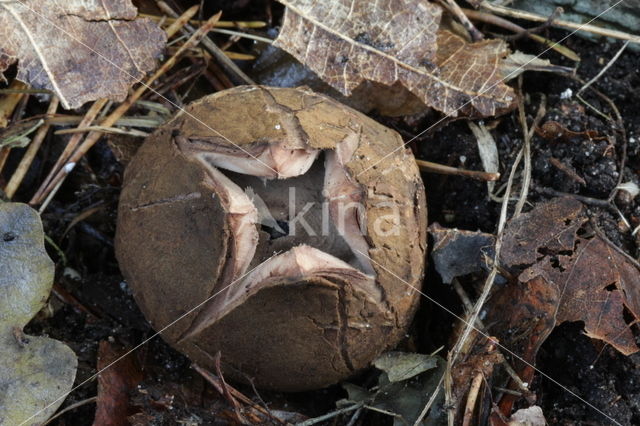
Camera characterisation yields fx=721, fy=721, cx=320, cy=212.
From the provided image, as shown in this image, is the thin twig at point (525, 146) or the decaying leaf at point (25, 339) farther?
the thin twig at point (525, 146)

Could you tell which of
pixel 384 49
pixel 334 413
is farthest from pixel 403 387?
pixel 384 49

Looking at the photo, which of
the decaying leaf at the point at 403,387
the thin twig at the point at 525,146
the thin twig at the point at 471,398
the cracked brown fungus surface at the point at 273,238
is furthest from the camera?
the thin twig at the point at 525,146

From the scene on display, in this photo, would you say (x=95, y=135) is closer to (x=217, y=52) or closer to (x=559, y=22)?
(x=217, y=52)

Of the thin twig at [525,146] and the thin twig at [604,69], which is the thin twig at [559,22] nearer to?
the thin twig at [604,69]

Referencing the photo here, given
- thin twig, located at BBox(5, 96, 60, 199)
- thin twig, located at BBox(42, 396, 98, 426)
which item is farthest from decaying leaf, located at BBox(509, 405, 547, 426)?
thin twig, located at BBox(5, 96, 60, 199)

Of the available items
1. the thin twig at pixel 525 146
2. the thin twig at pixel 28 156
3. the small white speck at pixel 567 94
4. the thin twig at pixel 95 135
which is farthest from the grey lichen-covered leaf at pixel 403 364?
the thin twig at pixel 28 156

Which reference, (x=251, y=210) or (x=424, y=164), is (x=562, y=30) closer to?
(x=424, y=164)

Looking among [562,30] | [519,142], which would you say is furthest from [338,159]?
[562,30]
